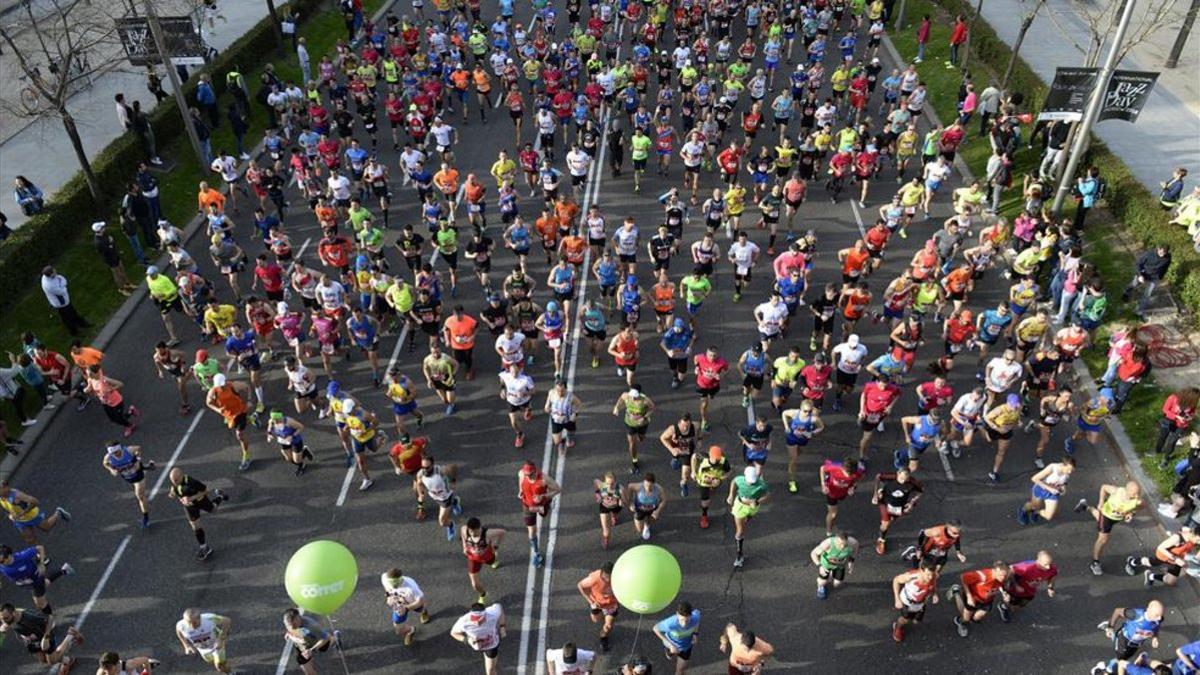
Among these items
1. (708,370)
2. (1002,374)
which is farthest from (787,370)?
(1002,374)

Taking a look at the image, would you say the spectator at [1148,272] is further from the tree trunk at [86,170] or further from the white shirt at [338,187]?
the tree trunk at [86,170]

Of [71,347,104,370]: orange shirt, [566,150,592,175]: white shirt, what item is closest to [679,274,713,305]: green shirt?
[566,150,592,175]: white shirt

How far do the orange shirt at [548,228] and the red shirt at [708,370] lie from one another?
553 centimetres

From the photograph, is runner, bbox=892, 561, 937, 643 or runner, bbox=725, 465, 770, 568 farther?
runner, bbox=725, 465, 770, 568

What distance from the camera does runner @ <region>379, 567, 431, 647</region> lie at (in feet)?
33.6

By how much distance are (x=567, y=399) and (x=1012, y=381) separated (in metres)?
7.19

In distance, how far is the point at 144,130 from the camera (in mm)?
22859

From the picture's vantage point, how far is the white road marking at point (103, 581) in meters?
11.6

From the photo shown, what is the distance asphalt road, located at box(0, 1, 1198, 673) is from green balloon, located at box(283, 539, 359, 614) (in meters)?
2.13

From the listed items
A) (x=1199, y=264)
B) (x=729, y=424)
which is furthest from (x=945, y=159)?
(x=729, y=424)

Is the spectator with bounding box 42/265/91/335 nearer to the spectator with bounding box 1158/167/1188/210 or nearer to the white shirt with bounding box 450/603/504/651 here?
the white shirt with bounding box 450/603/504/651

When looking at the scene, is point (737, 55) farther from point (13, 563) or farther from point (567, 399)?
point (13, 563)

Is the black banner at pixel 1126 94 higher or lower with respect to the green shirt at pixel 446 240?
higher

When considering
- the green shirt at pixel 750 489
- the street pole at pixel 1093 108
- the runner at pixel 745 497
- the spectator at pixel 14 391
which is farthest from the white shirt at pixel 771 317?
the spectator at pixel 14 391
